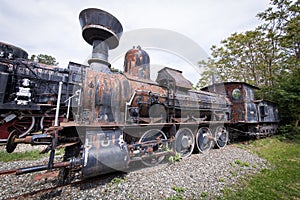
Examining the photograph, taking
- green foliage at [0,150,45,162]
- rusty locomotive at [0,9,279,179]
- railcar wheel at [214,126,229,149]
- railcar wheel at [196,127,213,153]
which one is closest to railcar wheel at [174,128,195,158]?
rusty locomotive at [0,9,279,179]

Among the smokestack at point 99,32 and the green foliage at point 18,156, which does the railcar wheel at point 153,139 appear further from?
the green foliage at point 18,156

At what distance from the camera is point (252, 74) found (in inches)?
656

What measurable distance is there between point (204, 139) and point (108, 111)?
4262mm

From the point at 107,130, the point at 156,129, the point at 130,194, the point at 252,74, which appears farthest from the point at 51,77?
the point at 252,74

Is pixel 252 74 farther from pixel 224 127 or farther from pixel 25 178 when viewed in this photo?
pixel 25 178

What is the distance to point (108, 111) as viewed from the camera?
3.50 meters

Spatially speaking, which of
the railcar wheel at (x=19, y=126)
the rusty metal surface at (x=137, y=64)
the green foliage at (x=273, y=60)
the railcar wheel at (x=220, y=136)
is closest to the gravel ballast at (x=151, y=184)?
the railcar wheel at (x=19, y=126)

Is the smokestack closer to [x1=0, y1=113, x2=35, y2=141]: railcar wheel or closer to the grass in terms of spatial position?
[x1=0, y1=113, x2=35, y2=141]: railcar wheel

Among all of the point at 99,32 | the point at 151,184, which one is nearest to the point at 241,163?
the point at 151,184

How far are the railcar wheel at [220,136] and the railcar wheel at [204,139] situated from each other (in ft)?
1.94

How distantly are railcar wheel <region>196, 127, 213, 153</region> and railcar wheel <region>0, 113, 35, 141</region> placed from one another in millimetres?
6963

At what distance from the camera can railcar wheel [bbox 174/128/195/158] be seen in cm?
493

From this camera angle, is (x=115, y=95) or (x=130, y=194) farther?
(x=115, y=95)

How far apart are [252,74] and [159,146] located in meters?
17.8
